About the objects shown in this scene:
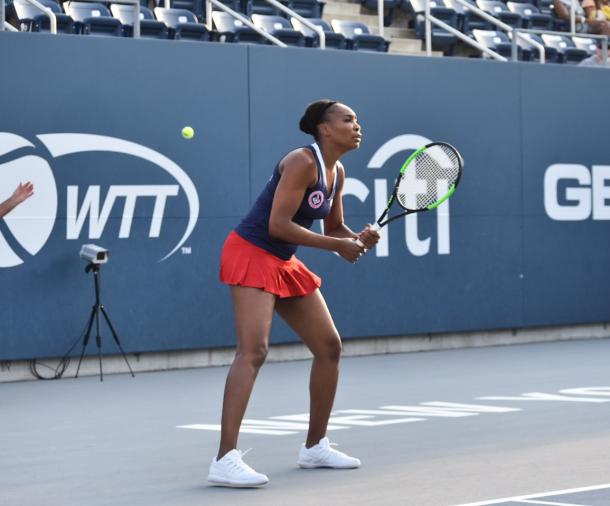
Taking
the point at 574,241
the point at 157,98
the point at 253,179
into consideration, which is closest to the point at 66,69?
the point at 157,98

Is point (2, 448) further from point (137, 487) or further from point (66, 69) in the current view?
point (66, 69)

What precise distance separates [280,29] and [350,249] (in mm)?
9941

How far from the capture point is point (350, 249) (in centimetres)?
679

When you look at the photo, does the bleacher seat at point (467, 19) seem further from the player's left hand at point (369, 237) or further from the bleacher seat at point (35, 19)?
the player's left hand at point (369, 237)

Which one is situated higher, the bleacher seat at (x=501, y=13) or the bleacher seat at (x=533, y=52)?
the bleacher seat at (x=501, y=13)

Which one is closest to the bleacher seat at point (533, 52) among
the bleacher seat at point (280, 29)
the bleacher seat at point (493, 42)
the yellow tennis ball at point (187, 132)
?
the bleacher seat at point (493, 42)

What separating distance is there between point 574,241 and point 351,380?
494 cm

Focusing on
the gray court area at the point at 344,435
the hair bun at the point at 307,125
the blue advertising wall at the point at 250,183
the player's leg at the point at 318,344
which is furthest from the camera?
the blue advertising wall at the point at 250,183

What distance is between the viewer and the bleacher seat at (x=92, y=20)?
14.7m

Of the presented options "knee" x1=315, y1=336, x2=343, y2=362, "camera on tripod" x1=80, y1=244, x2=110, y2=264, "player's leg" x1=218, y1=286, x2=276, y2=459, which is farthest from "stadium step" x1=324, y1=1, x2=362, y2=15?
"player's leg" x1=218, y1=286, x2=276, y2=459

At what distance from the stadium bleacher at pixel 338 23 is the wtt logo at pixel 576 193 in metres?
1.63

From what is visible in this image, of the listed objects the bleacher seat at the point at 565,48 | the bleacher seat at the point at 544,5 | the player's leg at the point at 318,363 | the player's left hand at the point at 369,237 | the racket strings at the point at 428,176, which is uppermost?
the bleacher seat at the point at 544,5

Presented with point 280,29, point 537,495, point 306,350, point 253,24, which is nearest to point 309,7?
point 280,29

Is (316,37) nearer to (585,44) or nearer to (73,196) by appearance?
(585,44)
